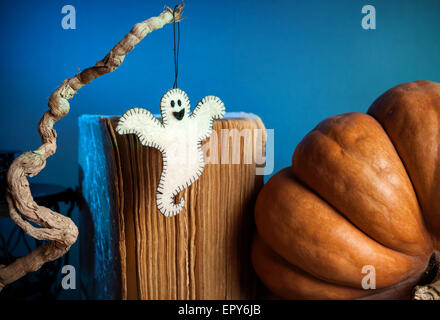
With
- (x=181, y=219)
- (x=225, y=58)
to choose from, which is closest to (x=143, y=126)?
(x=181, y=219)

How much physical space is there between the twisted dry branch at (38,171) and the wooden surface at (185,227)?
0.11 meters

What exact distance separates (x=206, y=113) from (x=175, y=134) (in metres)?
0.06

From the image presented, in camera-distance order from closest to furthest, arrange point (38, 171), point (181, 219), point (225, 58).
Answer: point (38, 171) < point (181, 219) < point (225, 58)

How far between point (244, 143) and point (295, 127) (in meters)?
0.58

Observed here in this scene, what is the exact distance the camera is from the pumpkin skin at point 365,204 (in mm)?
560

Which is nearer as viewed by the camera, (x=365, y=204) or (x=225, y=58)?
(x=365, y=204)

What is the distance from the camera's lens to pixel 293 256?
609mm

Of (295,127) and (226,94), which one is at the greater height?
(226,94)

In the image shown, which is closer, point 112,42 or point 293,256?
point 293,256

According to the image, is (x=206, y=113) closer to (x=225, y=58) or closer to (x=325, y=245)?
(x=325, y=245)

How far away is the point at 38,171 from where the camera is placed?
1.65 ft
